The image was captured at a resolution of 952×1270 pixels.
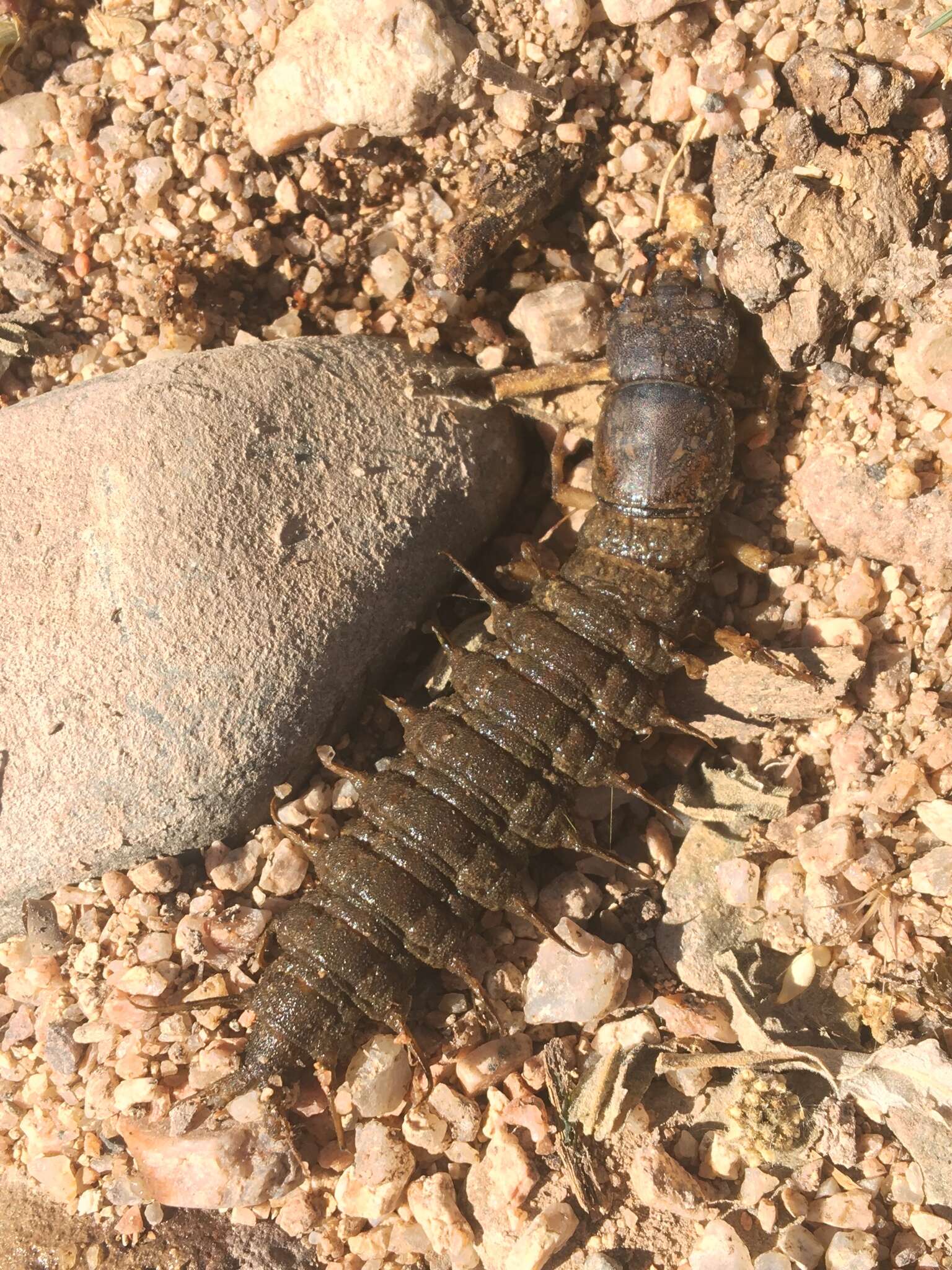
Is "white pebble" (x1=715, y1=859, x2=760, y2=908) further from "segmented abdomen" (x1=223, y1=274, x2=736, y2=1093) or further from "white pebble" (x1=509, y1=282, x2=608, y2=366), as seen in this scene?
"white pebble" (x1=509, y1=282, x2=608, y2=366)

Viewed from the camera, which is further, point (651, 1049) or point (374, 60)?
point (374, 60)

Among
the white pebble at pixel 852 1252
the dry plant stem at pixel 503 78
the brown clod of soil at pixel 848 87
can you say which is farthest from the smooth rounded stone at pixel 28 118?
the white pebble at pixel 852 1252

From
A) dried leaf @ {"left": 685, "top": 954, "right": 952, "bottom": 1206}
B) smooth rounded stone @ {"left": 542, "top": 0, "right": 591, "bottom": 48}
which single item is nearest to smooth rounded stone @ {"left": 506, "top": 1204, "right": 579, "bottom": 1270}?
dried leaf @ {"left": 685, "top": 954, "right": 952, "bottom": 1206}

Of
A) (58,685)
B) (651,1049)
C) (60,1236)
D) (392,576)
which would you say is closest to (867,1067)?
(651,1049)

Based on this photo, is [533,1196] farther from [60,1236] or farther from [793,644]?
[793,644]

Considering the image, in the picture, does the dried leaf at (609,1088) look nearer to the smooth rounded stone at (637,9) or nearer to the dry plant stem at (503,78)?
the dry plant stem at (503,78)

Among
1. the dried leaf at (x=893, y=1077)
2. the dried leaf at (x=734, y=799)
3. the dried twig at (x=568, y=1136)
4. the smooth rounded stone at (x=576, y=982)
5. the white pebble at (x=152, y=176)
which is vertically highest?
the white pebble at (x=152, y=176)
